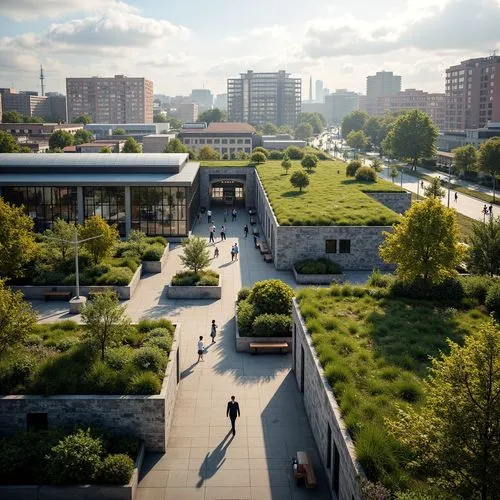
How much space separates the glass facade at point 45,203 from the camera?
163 feet

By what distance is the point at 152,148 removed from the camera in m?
117

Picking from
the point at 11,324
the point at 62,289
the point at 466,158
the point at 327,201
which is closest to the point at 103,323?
the point at 11,324

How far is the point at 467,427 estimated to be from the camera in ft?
33.1

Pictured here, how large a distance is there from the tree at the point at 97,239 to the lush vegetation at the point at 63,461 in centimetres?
1972

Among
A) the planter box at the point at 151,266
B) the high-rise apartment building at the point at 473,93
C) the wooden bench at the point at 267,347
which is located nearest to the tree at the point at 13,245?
the planter box at the point at 151,266

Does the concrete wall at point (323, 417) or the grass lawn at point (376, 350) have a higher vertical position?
the grass lawn at point (376, 350)

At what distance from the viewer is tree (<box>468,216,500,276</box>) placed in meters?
30.6

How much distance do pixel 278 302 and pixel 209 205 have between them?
139ft

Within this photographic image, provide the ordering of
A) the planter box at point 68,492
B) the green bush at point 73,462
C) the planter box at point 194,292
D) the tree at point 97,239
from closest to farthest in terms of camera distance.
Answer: the planter box at point 68,492 < the green bush at point 73,462 < the planter box at point 194,292 < the tree at point 97,239

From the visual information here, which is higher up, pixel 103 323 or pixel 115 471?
pixel 103 323

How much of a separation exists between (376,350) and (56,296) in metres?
20.8

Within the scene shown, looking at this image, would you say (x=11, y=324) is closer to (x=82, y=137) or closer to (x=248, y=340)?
(x=248, y=340)

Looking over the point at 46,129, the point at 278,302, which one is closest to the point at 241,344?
the point at 278,302

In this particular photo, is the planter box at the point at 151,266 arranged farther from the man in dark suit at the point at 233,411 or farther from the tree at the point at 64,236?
the man in dark suit at the point at 233,411
